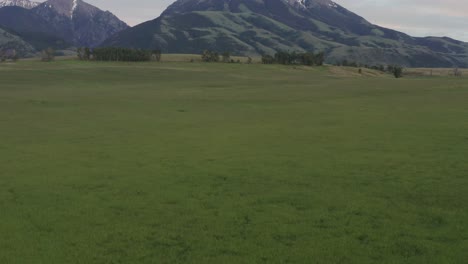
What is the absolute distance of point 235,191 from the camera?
22734 millimetres

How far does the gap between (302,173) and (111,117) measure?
115 ft

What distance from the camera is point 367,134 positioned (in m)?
40.1

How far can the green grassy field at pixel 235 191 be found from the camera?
16047mm

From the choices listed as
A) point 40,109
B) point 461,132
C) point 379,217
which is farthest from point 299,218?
point 40,109

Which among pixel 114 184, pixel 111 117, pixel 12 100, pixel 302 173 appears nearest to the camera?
pixel 114 184

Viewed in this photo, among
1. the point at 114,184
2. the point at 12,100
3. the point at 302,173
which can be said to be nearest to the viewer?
the point at 114,184

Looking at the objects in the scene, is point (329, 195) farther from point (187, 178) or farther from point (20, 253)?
point (20, 253)

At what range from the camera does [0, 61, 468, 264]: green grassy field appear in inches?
632

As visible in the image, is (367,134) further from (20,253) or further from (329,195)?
(20,253)

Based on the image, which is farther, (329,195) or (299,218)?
(329,195)

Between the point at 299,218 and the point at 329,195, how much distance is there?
3473 mm

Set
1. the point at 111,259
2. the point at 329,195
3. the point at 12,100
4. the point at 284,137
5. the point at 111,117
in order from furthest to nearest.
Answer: the point at 12,100
the point at 111,117
the point at 284,137
the point at 329,195
the point at 111,259

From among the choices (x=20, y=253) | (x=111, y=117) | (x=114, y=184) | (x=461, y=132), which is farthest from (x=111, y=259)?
(x=111, y=117)

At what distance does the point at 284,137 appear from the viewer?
3944 cm
